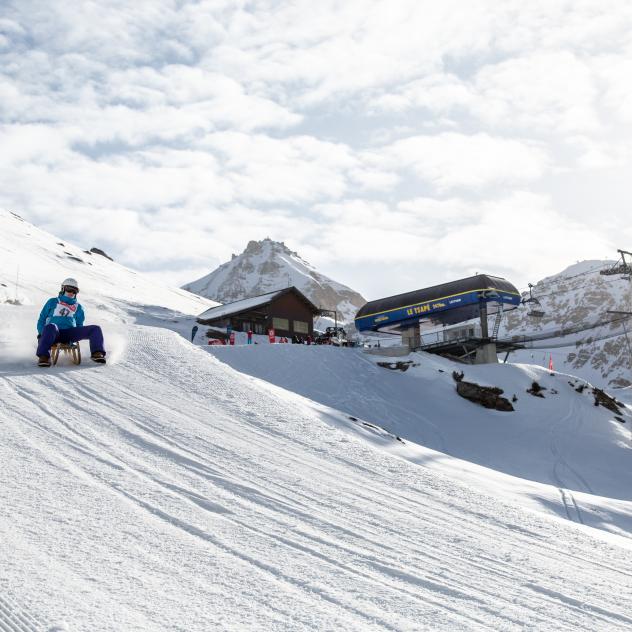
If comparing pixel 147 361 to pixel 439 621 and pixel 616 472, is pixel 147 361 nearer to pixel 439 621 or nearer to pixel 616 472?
pixel 439 621

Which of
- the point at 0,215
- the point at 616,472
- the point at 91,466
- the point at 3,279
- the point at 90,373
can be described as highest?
the point at 0,215

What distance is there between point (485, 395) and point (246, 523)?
24.4m

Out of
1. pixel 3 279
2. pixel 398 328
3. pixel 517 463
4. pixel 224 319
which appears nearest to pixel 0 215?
pixel 3 279

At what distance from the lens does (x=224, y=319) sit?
51.2m

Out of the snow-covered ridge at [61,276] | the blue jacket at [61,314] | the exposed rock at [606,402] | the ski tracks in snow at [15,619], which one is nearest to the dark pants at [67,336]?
the blue jacket at [61,314]

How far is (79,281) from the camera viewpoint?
66062mm

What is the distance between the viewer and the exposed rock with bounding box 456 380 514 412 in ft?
89.4

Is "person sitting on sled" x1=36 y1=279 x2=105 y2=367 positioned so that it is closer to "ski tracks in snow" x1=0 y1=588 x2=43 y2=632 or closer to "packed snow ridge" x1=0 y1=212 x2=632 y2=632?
"packed snow ridge" x1=0 y1=212 x2=632 y2=632

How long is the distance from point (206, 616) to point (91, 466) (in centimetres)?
283

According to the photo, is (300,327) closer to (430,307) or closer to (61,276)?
(430,307)

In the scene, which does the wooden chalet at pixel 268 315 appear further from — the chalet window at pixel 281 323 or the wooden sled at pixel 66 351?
the wooden sled at pixel 66 351

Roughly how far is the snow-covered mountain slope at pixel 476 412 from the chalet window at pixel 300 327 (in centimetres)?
1976

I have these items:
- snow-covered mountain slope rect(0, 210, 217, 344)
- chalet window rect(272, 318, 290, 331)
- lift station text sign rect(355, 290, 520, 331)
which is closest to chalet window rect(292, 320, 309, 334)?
chalet window rect(272, 318, 290, 331)

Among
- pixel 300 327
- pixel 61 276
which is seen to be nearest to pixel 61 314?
pixel 300 327
